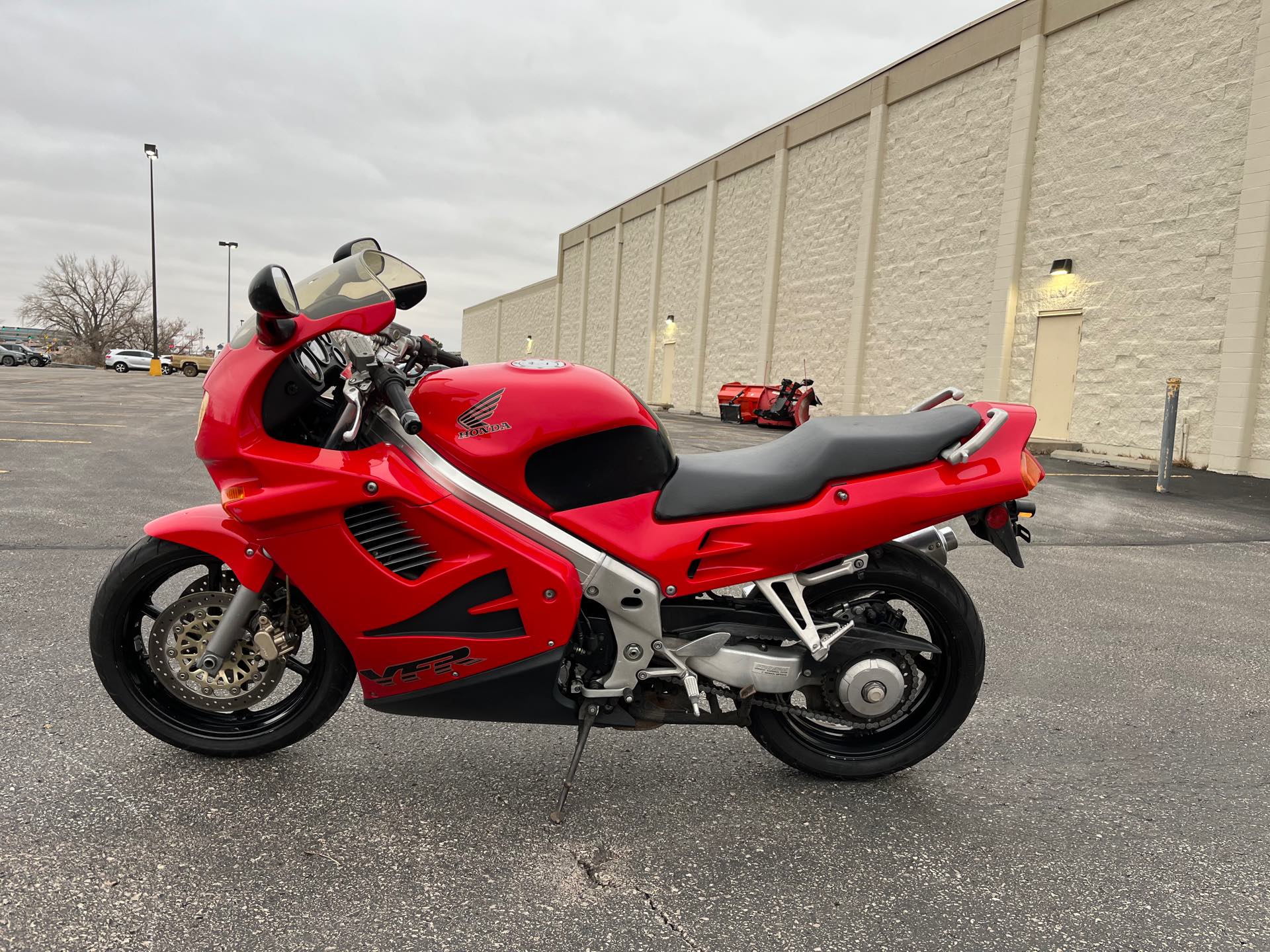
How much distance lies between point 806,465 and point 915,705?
0.93m

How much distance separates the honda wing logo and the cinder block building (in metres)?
14.6

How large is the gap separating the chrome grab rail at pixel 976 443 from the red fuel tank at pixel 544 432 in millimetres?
834

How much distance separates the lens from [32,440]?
11078 millimetres

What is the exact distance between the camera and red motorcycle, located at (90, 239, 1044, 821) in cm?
235

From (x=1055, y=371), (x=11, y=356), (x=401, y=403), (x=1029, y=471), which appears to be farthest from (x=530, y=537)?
(x=11, y=356)

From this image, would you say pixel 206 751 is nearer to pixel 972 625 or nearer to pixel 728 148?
pixel 972 625

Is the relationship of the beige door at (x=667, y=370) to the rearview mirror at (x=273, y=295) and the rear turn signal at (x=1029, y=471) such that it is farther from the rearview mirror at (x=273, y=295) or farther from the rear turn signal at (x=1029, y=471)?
the rearview mirror at (x=273, y=295)

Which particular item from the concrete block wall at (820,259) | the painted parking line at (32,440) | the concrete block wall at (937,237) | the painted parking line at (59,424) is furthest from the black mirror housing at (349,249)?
the concrete block wall at (820,259)

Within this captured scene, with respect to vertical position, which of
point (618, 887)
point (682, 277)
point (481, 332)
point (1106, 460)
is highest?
point (481, 332)

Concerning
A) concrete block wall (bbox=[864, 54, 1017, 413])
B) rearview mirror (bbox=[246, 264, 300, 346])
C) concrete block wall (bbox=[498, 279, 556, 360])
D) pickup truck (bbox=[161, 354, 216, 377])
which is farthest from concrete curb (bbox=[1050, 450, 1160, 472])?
pickup truck (bbox=[161, 354, 216, 377])

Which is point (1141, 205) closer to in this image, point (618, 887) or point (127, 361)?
point (618, 887)

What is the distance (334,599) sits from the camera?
2.44m

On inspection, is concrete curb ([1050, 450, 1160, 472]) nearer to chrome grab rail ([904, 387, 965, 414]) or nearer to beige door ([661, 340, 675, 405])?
chrome grab rail ([904, 387, 965, 414])

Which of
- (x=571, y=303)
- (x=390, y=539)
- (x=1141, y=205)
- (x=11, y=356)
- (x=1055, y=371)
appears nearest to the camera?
(x=390, y=539)
